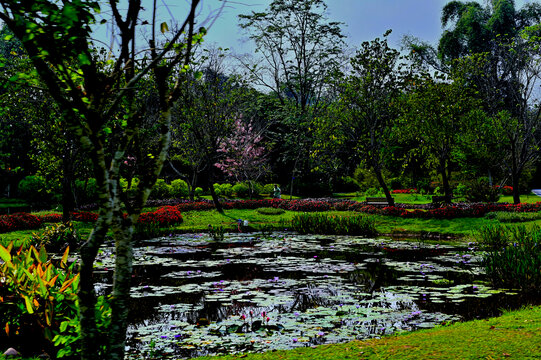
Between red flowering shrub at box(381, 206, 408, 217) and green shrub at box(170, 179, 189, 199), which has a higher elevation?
green shrub at box(170, 179, 189, 199)

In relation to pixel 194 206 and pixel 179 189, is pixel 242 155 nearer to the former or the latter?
pixel 179 189

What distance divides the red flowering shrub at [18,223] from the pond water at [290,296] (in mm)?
5874

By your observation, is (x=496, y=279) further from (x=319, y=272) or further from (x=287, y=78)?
(x=287, y=78)

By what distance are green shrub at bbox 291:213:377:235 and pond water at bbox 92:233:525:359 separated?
11.1ft

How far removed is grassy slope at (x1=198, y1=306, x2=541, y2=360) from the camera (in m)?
4.18

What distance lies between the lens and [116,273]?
3.20 metres

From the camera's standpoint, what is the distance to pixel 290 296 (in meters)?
7.53

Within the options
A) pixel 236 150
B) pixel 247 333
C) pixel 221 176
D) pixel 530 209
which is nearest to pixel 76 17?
pixel 247 333

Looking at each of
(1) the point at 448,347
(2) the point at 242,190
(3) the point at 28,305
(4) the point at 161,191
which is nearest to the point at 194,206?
(4) the point at 161,191

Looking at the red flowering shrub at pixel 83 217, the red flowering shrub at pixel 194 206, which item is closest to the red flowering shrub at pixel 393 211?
the red flowering shrub at pixel 194 206

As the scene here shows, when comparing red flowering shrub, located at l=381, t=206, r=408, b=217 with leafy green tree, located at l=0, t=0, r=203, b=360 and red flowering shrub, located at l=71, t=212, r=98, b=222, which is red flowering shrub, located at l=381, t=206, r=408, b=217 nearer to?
red flowering shrub, located at l=71, t=212, r=98, b=222

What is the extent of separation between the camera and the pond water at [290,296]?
18.2 feet

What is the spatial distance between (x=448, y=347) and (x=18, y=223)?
55.2ft

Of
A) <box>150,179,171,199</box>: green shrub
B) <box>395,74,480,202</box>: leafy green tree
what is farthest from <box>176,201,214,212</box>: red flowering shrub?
<box>395,74,480,202</box>: leafy green tree
